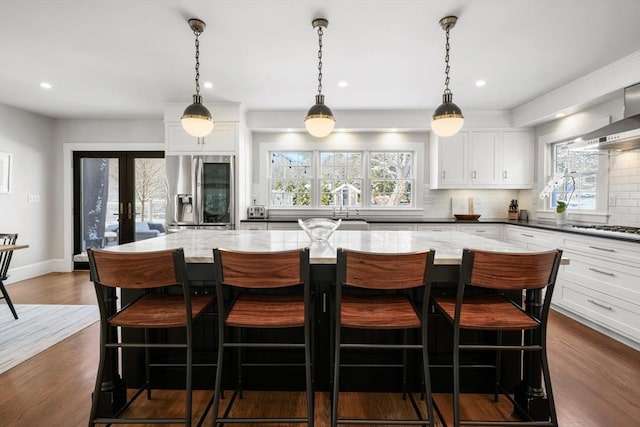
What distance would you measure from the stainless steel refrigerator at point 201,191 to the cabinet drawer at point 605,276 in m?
3.98

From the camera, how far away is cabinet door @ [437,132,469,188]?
480 cm

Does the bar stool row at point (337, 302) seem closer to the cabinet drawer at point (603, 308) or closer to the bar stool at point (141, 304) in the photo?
the bar stool at point (141, 304)

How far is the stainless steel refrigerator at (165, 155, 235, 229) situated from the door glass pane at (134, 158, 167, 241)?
1056mm

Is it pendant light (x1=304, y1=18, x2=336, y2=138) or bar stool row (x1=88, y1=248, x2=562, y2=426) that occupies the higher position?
pendant light (x1=304, y1=18, x2=336, y2=138)

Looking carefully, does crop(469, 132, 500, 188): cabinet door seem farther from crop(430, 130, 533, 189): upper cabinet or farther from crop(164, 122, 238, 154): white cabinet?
crop(164, 122, 238, 154): white cabinet

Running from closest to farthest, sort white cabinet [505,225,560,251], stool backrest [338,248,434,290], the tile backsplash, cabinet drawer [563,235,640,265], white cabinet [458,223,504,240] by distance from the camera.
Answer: stool backrest [338,248,434,290] → cabinet drawer [563,235,640,265] → the tile backsplash → white cabinet [505,225,560,251] → white cabinet [458,223,504,240]

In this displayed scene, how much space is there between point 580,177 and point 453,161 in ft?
4.93

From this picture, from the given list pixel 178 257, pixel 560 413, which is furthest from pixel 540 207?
pixel 178 257

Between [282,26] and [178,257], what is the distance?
1.95 metres

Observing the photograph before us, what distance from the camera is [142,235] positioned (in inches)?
215

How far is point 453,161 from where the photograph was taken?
4.83 m

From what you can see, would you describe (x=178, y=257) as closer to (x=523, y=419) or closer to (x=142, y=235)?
(x=523, y=419)

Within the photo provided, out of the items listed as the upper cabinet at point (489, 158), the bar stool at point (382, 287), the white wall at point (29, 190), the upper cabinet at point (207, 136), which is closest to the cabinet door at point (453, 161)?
the upper cabinet at point (489, 158)

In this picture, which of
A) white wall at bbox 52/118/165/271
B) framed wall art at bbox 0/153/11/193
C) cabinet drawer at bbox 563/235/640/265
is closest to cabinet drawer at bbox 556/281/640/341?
cabinet drawer at bbox 563/235/640/265
